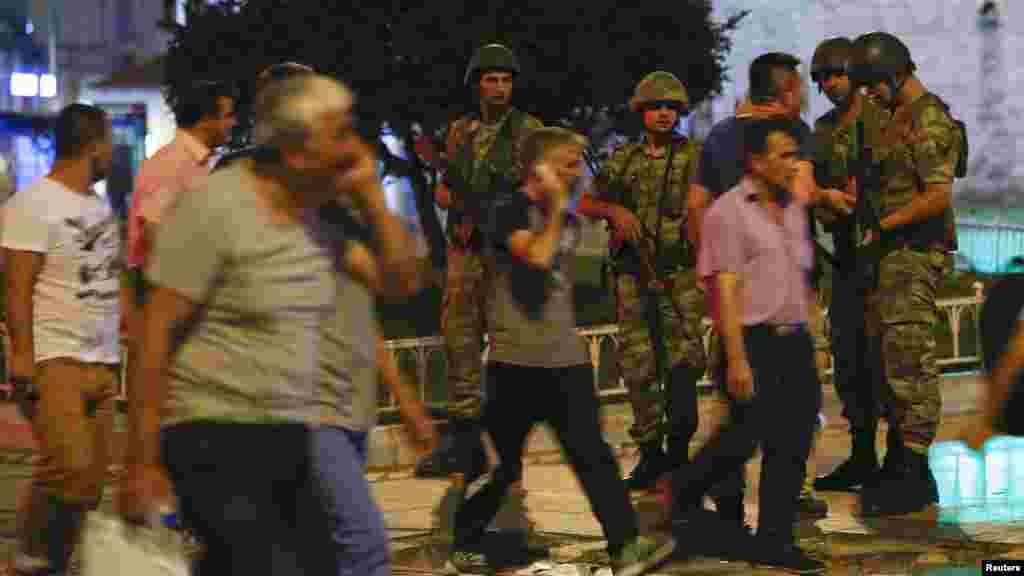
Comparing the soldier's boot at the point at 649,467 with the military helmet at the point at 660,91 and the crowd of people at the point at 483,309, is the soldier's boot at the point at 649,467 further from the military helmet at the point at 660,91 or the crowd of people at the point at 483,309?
the military helmet at the point at 660,91

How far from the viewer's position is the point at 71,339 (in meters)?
6.77

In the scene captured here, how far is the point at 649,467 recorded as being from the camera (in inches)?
367

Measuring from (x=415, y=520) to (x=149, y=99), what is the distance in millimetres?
47484

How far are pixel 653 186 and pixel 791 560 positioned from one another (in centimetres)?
232

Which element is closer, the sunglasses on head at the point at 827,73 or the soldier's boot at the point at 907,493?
the soldier's boot at the point at 907,493

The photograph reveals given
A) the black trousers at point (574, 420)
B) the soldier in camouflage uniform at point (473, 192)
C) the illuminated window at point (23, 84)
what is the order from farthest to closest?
the illuminated window at point (23, 84) → the soldier in camouflage uniform at point (473, 192) → the black trousers at point (574, 420)

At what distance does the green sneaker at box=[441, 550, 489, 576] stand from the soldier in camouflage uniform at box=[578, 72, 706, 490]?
Answer: 6.27 ft

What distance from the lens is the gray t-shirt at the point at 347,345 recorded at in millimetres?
5062

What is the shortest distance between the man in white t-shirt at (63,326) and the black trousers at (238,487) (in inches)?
80.5

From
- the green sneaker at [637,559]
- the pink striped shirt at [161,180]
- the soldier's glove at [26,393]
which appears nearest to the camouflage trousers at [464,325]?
the pink striped shirt at [161,180]

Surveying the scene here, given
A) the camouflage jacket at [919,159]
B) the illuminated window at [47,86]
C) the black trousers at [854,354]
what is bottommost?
the black trousers at [854,354]

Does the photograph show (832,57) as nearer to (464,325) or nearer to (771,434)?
(464,325)

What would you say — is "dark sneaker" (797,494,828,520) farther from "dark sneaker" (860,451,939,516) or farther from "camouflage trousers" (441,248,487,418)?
"camouflage trousers" (441,248,487,418)

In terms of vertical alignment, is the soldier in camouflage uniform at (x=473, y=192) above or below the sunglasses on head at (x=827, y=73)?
below
